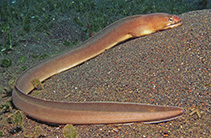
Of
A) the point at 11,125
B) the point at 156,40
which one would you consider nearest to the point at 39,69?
the point at 11,125

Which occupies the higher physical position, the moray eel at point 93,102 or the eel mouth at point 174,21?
the eel mouth at point 174,21

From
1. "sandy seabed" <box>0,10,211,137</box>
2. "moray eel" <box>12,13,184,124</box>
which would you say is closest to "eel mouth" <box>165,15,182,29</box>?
"moray eel" <box>12,13,184,124</box>

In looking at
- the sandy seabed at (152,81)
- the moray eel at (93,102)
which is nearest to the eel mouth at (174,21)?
the moray eel at (93,102)

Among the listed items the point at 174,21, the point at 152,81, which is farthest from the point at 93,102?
the point at 174,21

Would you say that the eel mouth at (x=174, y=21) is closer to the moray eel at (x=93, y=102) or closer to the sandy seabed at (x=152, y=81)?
the moray eel at (x=93, y=102)

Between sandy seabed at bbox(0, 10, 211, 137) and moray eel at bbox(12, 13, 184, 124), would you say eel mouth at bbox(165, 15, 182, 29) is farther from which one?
sandy seabed at bbox(0, 10, 211, 137)

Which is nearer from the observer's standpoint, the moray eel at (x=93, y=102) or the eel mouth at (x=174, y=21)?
the moray eel at (x=93, y=102)

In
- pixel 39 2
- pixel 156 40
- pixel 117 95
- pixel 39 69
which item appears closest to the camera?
pixel 117 95

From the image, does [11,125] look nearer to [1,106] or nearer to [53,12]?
[1,106]

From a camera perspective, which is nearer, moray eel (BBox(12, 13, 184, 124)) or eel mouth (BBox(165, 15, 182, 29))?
moray eel (BBox(12, 13, 184, 124))
